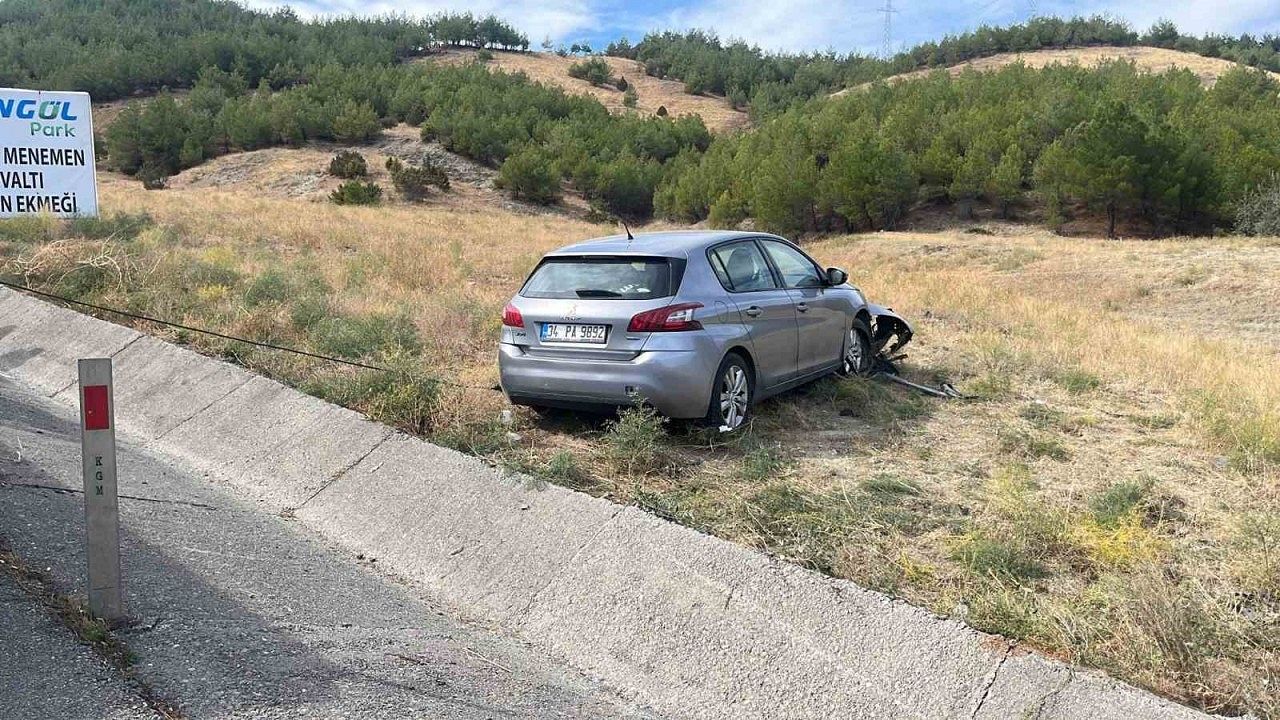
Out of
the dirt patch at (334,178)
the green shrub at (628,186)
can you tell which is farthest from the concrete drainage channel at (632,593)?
the green shrub at (628,186)

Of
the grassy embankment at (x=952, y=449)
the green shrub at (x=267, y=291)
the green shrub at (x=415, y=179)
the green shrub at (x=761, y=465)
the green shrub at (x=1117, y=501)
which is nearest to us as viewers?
the grassy embankment at (x=952, y=449)

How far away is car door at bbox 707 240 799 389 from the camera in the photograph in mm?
7074

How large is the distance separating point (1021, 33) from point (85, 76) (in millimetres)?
80882

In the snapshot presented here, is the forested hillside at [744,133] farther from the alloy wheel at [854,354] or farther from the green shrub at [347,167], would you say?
the alloy wheel at [854,354]

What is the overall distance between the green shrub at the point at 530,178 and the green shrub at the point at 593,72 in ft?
138

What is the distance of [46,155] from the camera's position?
50.7 ft

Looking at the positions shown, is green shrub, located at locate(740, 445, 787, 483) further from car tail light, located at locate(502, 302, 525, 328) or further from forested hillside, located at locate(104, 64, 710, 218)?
forested hillside, located at locate(104, 64, 710, 218)

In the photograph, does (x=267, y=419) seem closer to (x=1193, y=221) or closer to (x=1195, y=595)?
(x=1195, y=595)

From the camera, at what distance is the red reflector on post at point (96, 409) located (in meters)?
3.73

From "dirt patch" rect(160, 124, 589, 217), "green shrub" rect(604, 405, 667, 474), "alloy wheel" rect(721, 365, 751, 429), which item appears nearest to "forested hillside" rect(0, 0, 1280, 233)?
"dirt patch" rect(160, 124, 589, 217)

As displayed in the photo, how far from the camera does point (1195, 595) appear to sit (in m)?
4.12

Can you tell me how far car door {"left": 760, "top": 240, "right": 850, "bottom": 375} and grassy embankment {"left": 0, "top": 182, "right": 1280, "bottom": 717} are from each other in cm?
35

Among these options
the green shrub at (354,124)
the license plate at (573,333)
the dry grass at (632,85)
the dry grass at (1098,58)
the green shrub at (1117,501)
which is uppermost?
the dry grass at (1098,58)

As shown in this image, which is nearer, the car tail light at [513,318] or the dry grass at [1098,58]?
the car tail light at [513,318]
